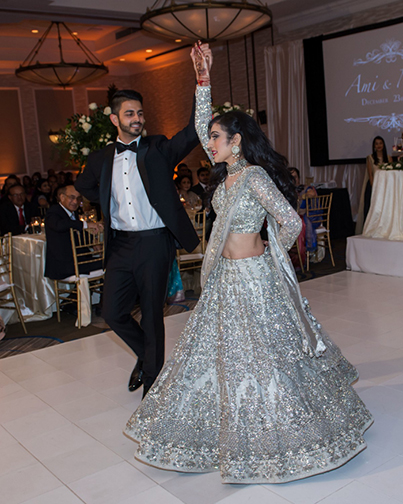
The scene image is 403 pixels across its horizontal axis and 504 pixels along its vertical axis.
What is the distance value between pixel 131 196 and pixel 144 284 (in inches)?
19.1

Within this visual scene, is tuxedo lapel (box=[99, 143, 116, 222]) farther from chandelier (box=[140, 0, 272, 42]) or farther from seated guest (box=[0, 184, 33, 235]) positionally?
chandelier (box=[140, 0, 272, 42])

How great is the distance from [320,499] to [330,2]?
9158 millimetres

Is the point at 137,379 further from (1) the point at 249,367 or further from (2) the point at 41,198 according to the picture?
(2) the point at 41,198

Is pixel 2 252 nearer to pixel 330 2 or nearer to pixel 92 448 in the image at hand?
pixel 92 448

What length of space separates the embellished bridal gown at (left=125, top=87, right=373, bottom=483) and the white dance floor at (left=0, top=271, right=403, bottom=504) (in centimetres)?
10

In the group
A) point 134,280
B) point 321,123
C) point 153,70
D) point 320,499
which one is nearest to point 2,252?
point 134,280

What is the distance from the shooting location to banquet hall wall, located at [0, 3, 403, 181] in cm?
1131

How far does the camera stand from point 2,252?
5.02m

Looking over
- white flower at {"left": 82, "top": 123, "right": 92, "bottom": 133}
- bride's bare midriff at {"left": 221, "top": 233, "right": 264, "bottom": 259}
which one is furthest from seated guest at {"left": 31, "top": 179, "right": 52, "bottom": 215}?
bride's bare midriff at {"left": 221, "top": 233, "right": 264, "bottom": 259}

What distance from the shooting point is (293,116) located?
1084cm

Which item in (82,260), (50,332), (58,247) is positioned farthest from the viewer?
(82,260)

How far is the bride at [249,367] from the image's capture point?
2287 mm

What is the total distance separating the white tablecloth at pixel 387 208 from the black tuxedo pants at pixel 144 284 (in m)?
3.81

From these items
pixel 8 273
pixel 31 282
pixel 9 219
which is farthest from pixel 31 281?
pixel 9 219
